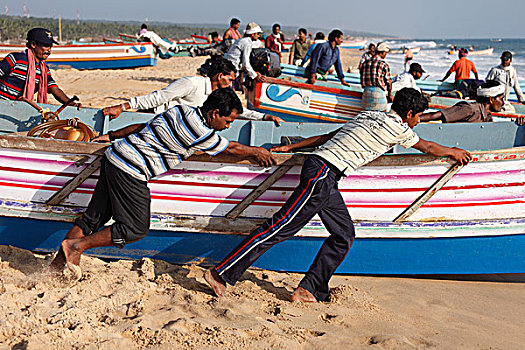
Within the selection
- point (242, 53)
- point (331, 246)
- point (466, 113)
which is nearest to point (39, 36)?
point (331, 246)

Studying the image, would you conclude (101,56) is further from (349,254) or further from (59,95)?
(349,254)

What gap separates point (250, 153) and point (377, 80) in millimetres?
4963

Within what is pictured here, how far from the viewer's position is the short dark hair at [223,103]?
135 inches

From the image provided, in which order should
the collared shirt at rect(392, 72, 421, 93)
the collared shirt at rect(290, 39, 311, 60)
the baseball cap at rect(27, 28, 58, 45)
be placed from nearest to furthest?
the baseball cap at rect(27, 28, 58, 45) < the collared shirt at rect(392, 72, 421, 93) < the collared shirt at rect(290, 39, 311, 60)

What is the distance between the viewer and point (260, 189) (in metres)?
3.99

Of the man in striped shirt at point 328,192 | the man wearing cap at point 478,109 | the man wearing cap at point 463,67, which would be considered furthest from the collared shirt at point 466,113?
the man wearing cap at point 463,67

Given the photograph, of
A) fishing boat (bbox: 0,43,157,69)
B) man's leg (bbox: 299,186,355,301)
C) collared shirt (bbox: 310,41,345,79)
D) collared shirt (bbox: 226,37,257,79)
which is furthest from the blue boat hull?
fishing boat (bbox: 0,43,157,69)

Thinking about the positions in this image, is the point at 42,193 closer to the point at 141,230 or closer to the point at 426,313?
the point at 141,230

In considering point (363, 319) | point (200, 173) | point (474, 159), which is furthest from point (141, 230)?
point (474, 159)

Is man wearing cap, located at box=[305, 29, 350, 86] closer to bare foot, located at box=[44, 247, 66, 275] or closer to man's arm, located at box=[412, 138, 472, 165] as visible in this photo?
man's arm, located at box=[412, 138, 472, 165]

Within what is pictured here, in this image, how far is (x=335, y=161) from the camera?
3.57 m

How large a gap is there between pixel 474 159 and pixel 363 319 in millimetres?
1413

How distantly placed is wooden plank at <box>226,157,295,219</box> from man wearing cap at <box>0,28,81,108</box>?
2392mm

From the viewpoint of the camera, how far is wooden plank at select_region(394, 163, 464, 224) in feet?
12.9
